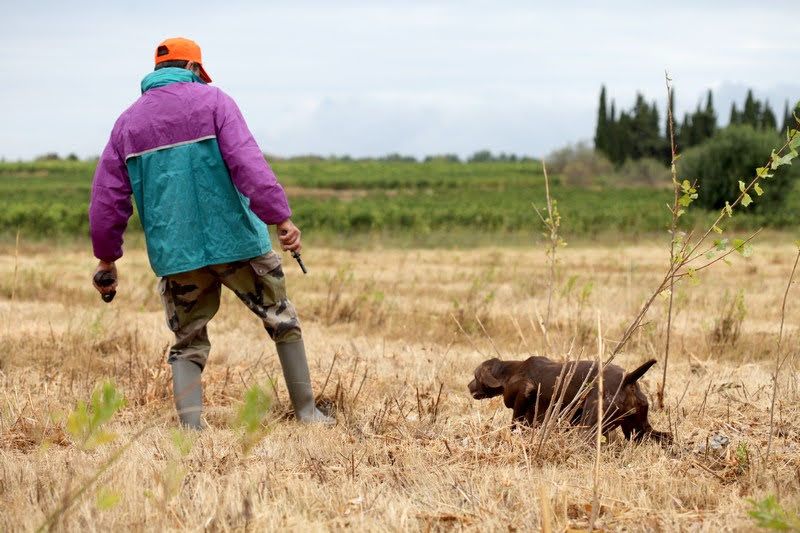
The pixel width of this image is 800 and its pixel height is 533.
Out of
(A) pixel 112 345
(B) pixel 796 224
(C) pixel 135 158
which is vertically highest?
(C) pixel 135 158

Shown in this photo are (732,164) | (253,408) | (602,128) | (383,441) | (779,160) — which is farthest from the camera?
(602,128)

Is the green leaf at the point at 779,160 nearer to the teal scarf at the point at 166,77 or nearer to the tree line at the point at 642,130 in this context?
the teal scarf at the point at 166,77

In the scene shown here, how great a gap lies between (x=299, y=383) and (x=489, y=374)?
0.96 meters

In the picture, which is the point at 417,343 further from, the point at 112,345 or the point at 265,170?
the point at 265,170

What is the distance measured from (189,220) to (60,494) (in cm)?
151

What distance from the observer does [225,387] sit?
503 cm

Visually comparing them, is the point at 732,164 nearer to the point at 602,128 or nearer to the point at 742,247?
the point at 602,128

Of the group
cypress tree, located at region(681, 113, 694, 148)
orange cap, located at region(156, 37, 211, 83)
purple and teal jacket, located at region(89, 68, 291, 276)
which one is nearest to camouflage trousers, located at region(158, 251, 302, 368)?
purple and teal jacket, located at region(89, 68, 291, 276)

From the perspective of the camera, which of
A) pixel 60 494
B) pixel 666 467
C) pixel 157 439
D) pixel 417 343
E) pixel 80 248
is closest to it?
pixel 60 494

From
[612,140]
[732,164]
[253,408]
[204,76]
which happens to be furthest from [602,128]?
[253,408]

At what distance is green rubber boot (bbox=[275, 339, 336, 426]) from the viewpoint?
4.38 meters

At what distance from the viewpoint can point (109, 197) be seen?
4160mm

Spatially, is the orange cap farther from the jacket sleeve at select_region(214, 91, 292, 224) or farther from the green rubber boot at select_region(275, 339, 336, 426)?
the green rubber boot at select_region(275, 339, 336, 426)

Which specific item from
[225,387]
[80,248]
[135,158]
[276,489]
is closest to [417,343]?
[225,387]
